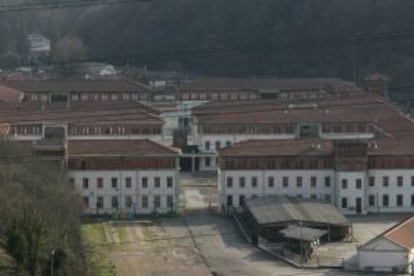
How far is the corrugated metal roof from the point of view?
1555 centimetres

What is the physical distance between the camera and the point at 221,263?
47.2 ft

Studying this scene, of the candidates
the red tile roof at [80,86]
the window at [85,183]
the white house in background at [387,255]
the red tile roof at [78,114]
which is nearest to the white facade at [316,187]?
the window at [85,183]

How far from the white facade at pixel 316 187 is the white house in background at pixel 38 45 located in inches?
909

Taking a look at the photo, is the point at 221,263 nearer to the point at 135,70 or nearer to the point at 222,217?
the point at 222,217

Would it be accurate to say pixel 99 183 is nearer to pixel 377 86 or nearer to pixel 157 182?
pixel 157 182

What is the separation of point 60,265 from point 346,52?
2407 centimetres

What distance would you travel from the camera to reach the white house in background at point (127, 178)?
707 inches

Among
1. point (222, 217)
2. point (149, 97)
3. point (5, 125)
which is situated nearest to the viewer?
point (222, 217)

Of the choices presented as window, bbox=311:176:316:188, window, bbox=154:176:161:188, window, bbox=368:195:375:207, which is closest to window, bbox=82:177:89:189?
window, bbox=154:176:161:188

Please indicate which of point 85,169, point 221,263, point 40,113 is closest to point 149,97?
point 40,113

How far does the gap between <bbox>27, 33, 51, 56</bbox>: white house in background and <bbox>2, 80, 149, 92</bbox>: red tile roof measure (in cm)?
1045

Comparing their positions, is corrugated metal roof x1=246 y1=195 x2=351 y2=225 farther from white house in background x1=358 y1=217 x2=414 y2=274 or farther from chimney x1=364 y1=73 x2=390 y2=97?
chimney x1=364 y1=73 x2=390 y2=97

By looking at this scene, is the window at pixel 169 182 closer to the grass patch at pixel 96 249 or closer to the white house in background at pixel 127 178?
the white house in background at pixel 127 178

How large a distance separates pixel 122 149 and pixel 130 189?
67 centimetres
